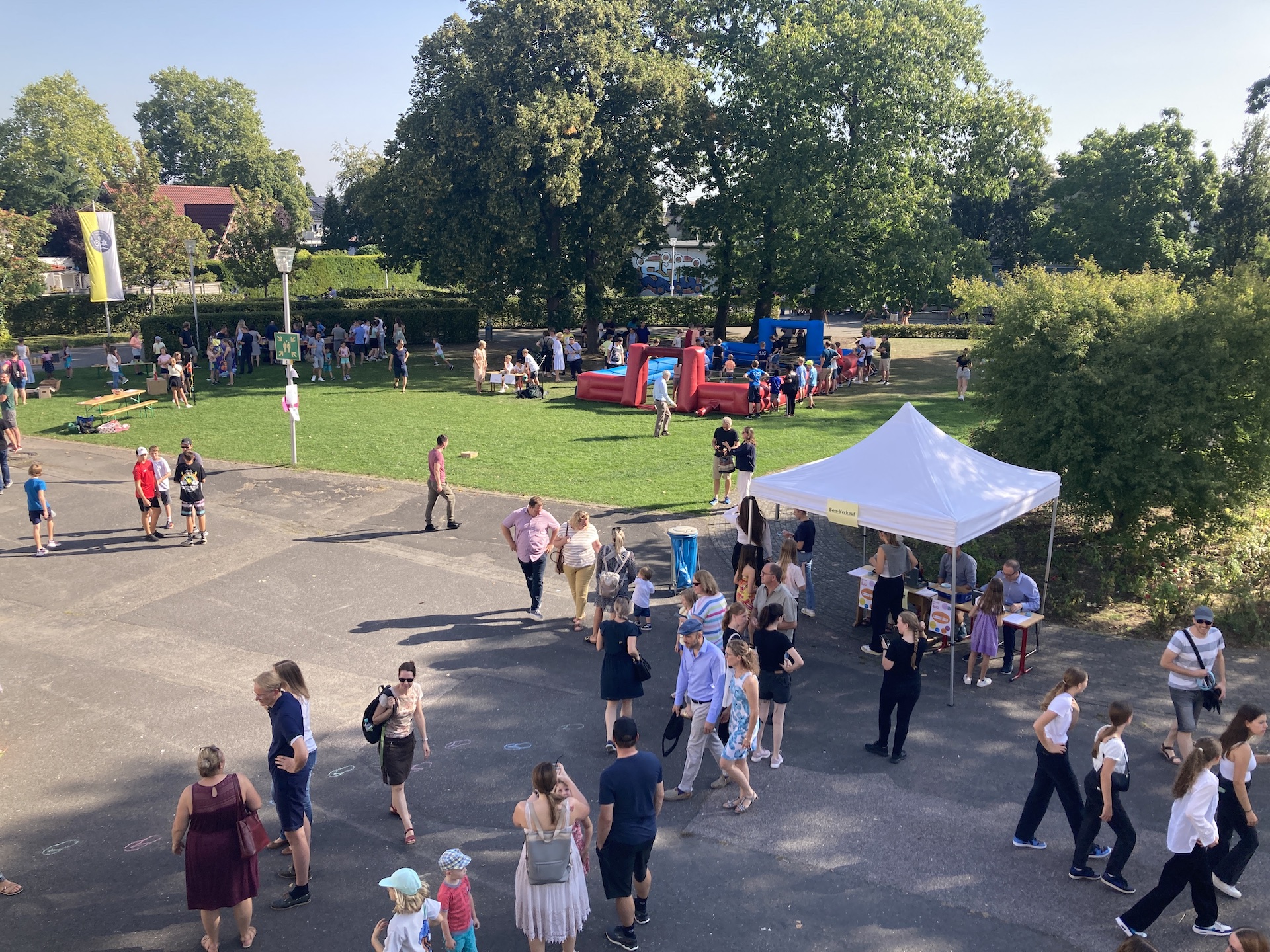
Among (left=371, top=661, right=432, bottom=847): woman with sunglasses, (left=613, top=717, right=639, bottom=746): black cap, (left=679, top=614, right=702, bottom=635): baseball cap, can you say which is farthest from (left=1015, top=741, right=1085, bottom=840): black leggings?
(left=371, top=661, right=432, bottom=847): woman with sunglasses

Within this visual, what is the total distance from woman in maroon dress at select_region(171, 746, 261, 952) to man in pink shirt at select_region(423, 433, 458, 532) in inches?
344

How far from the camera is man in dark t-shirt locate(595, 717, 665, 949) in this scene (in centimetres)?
572

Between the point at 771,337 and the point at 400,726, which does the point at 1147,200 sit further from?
the point at 400,726

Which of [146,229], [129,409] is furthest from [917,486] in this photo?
[146,229]

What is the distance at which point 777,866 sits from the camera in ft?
22.4

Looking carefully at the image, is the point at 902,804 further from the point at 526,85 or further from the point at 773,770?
the point at 526,85

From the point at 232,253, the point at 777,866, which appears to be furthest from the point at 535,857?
the point at 232,253

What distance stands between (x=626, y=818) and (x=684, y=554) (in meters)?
6.69

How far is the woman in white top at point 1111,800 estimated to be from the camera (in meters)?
6.33

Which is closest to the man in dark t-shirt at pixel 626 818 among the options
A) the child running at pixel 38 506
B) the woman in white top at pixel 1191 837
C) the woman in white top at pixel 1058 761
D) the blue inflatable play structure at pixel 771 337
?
the woman in white top at pixel 1058 761

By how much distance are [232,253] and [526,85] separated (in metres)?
19.1

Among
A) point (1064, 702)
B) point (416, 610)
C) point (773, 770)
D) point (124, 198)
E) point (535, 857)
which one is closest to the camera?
point (535, 857)

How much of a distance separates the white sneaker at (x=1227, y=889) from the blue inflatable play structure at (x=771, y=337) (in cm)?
2391

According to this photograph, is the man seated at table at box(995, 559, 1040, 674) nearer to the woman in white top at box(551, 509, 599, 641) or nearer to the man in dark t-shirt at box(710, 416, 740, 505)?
the woman in white top at box(551, 509, 599, 641)
